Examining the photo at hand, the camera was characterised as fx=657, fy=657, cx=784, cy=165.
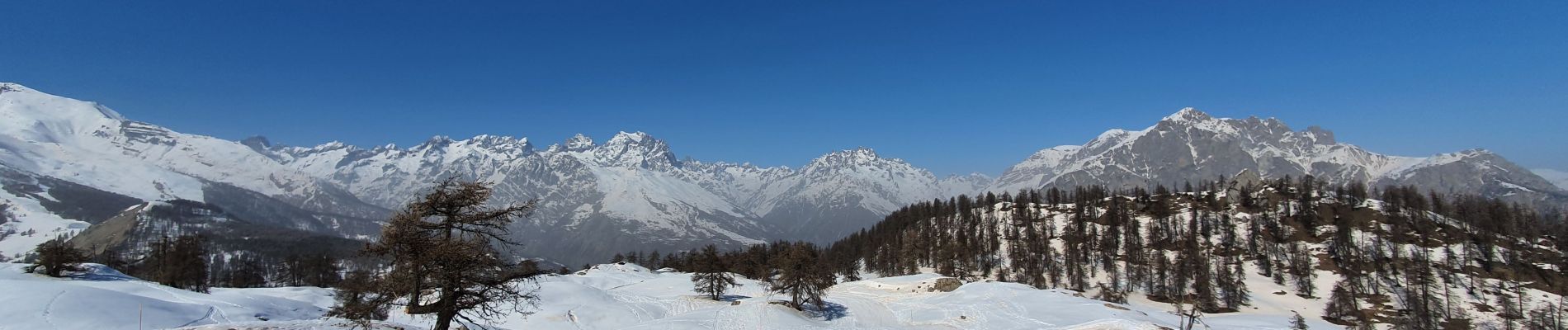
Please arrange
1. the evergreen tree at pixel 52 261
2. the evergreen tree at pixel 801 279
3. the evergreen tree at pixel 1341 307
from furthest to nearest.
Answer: the evergreen tree at pixel 1341 307 < the evergreen tree at pixel 801 279 < the evergreen tree at pixel 52 261

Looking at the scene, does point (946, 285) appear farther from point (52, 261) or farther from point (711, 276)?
point (52, 261)

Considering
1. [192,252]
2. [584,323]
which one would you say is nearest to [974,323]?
[584,323]

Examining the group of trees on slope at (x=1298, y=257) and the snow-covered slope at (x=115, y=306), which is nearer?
the snow-covered slope at (x=115, y=306)

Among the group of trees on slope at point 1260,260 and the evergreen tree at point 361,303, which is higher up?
the evergreen tree at point 361,303

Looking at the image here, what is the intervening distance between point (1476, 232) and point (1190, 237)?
203 ft

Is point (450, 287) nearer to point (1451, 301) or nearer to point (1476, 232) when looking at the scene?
point (1451, 301)

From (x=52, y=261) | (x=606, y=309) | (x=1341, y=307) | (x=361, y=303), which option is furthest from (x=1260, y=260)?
(x=52, y=261)

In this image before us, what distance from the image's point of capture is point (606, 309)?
235 feet

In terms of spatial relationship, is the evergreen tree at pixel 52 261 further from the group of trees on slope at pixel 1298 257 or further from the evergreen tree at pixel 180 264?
the group of trees on slope at pixel 1298 257

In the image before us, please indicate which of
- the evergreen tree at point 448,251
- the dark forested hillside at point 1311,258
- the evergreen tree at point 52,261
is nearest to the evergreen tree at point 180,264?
the evergreen tree at point 52,261

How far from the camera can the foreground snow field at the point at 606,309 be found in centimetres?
3616

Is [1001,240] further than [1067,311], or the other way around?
[1001,240]

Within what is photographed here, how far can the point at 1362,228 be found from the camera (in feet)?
550

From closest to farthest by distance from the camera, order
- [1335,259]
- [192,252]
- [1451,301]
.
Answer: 1. [192,252]
2. [1451,301]
3. [1335,259]
